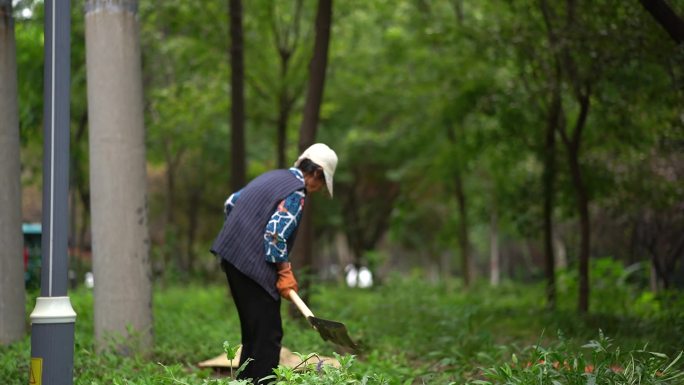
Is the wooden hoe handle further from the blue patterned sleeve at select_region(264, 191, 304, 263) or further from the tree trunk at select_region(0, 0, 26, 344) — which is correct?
the tree trunk at select_region(0, 0, 26, 344)

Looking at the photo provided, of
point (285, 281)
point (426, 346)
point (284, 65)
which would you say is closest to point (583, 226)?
point (426, 346)

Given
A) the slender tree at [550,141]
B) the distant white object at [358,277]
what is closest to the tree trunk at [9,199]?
the slender tree at [550,141]

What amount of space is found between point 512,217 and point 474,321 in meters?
4.51

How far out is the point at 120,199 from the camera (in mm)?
7977

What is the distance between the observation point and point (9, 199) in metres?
8.73

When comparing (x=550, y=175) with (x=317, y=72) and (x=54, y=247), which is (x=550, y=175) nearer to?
(x=317, y=72)

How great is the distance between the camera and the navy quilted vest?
609 cm

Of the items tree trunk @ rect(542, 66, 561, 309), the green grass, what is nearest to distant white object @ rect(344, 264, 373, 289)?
tree trunk @ rect(542, 66, 561, 309)

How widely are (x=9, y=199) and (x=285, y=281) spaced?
380cm

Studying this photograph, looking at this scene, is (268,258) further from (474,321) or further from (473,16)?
(473,16)

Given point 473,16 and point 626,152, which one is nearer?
point 626,152

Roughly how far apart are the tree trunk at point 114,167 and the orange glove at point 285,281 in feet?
7.45

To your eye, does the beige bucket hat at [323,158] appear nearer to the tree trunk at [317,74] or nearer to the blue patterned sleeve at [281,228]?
the blue patterned sleeve at [281,228]

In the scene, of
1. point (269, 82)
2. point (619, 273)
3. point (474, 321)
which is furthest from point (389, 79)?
point (474, 321)
